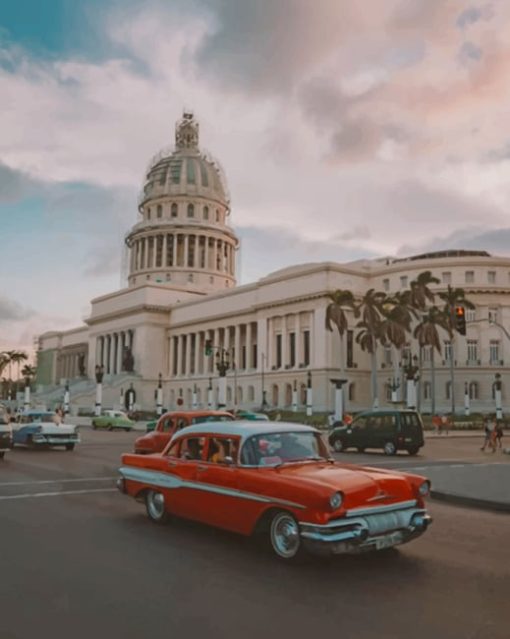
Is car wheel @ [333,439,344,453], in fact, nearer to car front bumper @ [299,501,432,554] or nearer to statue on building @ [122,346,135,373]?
car front bumper @ [299,501,432,554]

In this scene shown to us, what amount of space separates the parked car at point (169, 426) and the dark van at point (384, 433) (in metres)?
9.52

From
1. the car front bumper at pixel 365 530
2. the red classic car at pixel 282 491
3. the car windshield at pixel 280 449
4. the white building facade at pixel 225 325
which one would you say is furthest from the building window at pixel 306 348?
the car front bumper at pixel 365 530

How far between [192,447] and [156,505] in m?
1.25

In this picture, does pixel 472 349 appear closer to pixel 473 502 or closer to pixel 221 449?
pixel 473 502

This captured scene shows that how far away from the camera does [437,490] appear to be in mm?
14133

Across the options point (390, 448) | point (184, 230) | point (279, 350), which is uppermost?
point (184, 230)

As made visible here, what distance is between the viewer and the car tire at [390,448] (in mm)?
26297

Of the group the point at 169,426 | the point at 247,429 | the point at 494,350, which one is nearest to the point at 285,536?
the point at 247,429

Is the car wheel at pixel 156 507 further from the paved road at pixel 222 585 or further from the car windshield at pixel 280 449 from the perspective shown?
the car windshield at pixel 280 449

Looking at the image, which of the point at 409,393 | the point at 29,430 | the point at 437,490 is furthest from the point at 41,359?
the point at 437,490

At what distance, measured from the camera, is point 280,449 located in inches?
338

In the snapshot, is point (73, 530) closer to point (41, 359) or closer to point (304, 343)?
point (304, 343)

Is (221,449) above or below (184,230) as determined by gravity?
below

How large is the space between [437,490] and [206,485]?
718cm
